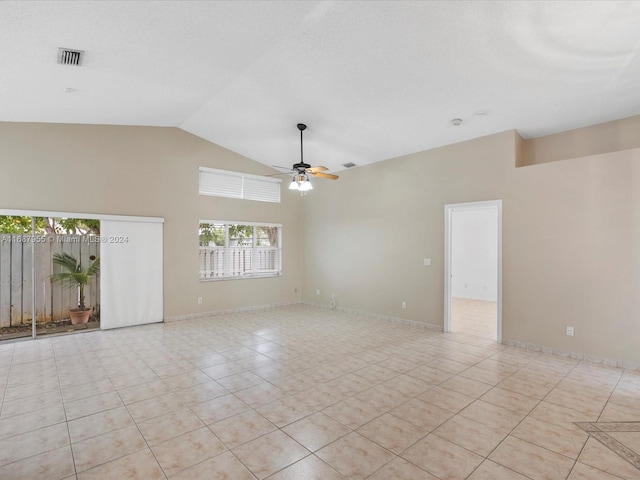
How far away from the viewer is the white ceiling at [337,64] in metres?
2.83

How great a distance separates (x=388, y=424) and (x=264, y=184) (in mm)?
6041

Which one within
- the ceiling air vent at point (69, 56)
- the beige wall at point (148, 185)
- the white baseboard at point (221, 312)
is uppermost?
the ceiling air vent at point (69, 56)

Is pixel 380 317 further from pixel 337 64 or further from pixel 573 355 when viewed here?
pixel 337 64

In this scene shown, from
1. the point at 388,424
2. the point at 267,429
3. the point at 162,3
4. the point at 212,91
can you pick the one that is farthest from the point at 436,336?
the point at 162,3

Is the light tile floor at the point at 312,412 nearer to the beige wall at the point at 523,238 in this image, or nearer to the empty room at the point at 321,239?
the empty room at the point at 321,239

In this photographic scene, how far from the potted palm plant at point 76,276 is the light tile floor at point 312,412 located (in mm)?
989

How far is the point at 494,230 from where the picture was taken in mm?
8406

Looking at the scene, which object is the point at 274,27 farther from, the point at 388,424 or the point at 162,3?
the point at 388,424

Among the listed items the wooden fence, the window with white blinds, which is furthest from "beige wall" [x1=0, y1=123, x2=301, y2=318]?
the wooden fence

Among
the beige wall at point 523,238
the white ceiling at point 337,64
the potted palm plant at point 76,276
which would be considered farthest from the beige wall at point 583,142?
the potted palm plant at point 76,276

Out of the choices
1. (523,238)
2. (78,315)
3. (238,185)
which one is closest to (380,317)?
(523,238)

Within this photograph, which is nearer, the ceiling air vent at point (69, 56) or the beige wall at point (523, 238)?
the ceiling air vent at point (69, 56)

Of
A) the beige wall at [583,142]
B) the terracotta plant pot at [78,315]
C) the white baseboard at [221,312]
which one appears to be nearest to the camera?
the beige wall at [583,142]

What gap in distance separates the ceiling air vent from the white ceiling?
9cm
